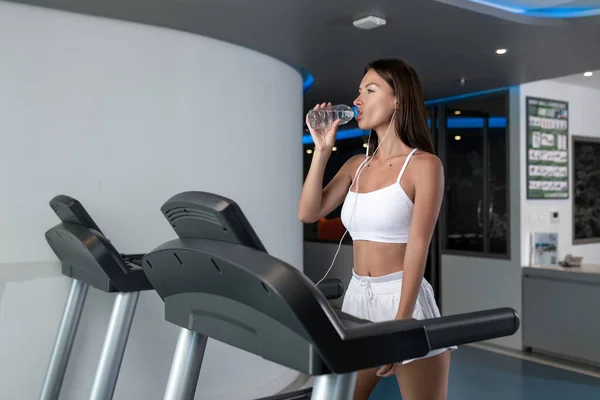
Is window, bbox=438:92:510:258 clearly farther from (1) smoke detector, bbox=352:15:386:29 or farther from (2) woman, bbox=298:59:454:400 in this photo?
(2) woman, bbox=298:59:454:400

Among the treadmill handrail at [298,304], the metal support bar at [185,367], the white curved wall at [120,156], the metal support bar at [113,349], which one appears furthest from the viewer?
the white curved wall at [120,156]

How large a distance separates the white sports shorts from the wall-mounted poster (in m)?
3.81

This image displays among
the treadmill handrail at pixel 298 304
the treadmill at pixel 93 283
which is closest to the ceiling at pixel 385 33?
the treadmill at pixel 93 283

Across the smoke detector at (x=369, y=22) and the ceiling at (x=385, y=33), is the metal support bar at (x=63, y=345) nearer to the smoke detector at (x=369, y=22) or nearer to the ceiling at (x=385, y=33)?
the ceiling at (x=385, y=33)

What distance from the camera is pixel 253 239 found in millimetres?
1075

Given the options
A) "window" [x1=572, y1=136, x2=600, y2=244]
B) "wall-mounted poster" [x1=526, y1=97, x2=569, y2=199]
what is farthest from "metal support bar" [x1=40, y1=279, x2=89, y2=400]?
"window" [x1=572, y1=136, x2=600, y2=244]

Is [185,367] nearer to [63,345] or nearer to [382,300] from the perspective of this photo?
[382,300]

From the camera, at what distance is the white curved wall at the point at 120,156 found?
9.52 ft

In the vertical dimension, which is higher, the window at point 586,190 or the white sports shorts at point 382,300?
the window at point 586,190

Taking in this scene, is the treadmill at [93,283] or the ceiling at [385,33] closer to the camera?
the treadmill at [93,283]

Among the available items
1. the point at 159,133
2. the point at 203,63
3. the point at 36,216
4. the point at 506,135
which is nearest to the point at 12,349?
the point at 36,216

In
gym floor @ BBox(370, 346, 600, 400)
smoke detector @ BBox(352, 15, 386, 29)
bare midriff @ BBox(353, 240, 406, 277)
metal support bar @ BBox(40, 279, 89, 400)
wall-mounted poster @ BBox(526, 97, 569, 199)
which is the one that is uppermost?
smoke detector @ BBox(352, 15, 386, 29)

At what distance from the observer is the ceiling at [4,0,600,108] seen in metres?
3.00

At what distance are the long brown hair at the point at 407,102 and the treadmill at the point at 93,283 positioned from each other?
124cm
